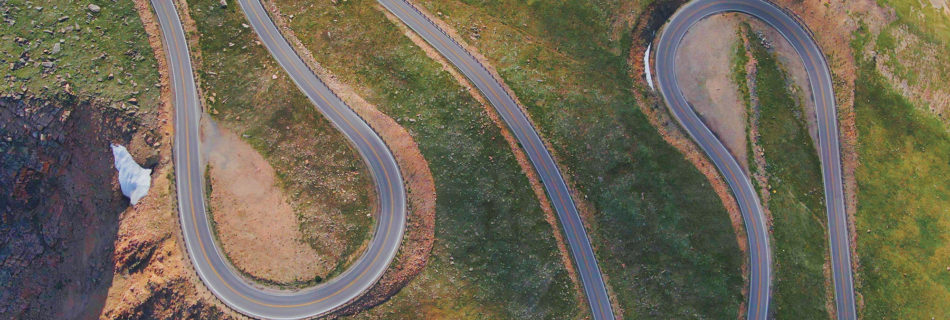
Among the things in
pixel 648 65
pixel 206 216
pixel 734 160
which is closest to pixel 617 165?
pixel 648 65

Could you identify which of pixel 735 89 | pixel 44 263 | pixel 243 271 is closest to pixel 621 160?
pixel 735 89

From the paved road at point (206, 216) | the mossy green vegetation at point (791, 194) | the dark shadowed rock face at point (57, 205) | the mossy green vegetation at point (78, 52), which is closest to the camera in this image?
the dark shadowed rock face at point (57, 205)

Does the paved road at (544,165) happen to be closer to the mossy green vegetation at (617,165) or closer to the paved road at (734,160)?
the mossy green vegetation at (617,165)

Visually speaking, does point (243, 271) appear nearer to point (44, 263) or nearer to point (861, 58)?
point (44, 263)

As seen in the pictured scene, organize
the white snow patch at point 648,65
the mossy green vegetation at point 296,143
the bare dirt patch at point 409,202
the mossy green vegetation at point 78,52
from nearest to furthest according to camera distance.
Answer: the mossy green vegetation at point 78,52, the bare dirt patch at point 409,202, the mossy green vegetation at point 296,143, the white snow patch at point 648,65

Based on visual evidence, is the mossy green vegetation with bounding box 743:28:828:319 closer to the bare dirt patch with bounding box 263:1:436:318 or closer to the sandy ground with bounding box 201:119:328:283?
the bare dirt patch with bounding box 263:1:436:318

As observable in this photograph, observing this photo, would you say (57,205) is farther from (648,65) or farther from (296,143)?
(648,65)

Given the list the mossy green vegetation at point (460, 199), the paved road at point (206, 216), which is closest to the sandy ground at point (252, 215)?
the paved road at point (206, 216)
